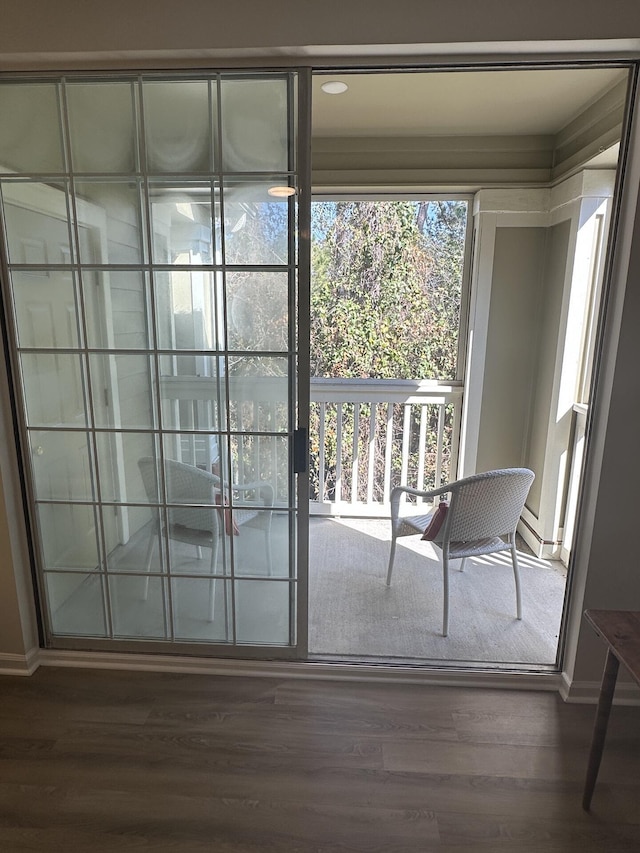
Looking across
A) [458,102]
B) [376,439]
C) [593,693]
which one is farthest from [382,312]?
[593,693]

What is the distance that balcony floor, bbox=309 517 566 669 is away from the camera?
2295 millimetres

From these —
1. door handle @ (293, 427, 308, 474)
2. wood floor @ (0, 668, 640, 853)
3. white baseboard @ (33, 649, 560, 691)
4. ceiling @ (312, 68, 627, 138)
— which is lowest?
wood floor @ (0, 668, 640, 853)

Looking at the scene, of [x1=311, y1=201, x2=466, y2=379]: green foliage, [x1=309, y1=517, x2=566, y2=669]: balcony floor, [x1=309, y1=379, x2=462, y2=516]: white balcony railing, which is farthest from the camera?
[x1=309, y1=379, x2=462, y2=516]: white balcony railing

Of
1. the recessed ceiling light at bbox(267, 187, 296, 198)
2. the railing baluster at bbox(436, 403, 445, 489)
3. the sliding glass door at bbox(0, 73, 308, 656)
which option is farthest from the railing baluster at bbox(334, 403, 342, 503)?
the recessed ceiling light at bbox(267, 187, 296, 198)

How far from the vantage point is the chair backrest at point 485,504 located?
2.33 metres

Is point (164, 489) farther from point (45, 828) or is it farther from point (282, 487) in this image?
point (45, 828)

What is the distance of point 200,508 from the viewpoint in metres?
2.07

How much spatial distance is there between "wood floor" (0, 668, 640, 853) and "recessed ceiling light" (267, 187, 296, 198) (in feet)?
6.15

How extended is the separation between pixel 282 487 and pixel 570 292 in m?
2.07

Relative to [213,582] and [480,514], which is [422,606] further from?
[213,582]

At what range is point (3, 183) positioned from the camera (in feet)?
6.03

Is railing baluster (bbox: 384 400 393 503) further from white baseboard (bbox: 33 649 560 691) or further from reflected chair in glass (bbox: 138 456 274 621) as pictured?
reflected chair in glass (bbox: 138 456 274 621)

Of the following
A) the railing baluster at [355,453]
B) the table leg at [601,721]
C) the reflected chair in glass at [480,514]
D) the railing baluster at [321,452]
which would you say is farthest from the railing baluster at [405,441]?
the table leg at [601,721]

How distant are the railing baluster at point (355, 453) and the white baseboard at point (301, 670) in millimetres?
1781
